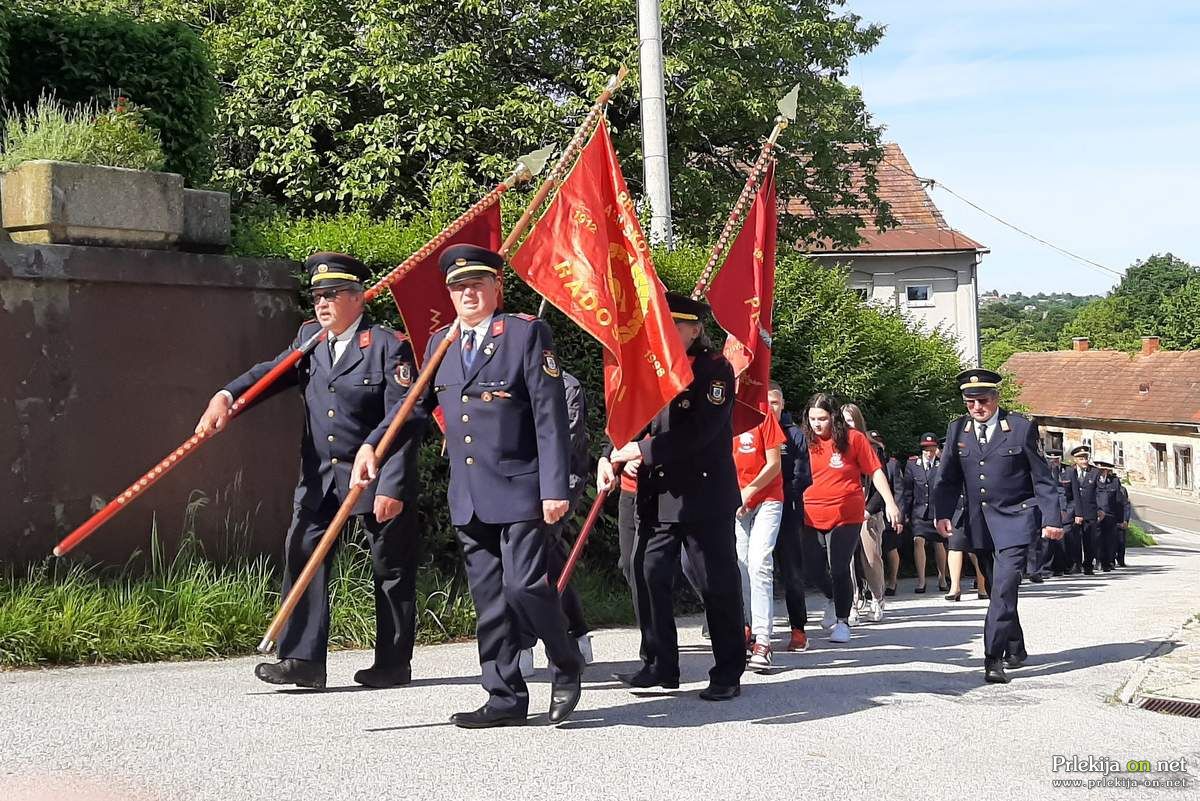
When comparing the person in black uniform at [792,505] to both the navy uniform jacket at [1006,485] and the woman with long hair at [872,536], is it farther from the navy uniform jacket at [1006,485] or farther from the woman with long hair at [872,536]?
the navy uniform jacket at [1006,485]

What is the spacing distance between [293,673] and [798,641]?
146 inches

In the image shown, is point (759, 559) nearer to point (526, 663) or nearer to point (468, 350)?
point (526, 663)

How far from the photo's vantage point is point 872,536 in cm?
1282

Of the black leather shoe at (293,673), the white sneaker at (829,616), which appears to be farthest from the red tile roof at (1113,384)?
the black leather shoe at (293,673)

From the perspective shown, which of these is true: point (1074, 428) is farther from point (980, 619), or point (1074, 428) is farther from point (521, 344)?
point (521, 344)

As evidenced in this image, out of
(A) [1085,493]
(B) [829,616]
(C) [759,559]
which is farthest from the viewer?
(A) [1085,493]

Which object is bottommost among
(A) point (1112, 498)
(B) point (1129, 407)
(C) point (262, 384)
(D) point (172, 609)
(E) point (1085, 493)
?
(D) point (172, 609)

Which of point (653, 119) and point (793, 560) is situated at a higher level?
point (653, 119)

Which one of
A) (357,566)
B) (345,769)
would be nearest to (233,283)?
(357,566)

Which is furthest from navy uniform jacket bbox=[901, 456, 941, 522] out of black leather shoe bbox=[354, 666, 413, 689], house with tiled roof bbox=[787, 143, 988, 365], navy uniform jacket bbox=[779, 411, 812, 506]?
house with tiled roof bbox=[787, 143, 988, 365]

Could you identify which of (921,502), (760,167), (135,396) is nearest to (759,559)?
(760,167)

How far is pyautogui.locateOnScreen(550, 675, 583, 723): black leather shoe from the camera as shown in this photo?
633cm

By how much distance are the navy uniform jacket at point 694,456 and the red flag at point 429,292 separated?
1.53 meters

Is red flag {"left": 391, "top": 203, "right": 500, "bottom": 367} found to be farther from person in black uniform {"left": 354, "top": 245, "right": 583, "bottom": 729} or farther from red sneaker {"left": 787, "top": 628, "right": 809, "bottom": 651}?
red sneaker {"left": 787, "top": 628, "right": 809, "bottom": 651}
